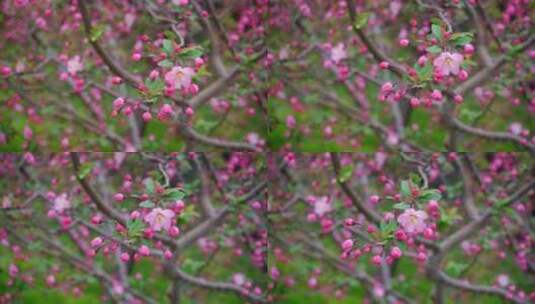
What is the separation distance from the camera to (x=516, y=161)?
2.79 metres

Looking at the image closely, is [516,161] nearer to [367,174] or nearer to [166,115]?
[367,174]

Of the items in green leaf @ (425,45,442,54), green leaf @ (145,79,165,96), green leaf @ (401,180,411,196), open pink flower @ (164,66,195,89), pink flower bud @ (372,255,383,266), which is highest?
green leaf @ (425,45,442,54)

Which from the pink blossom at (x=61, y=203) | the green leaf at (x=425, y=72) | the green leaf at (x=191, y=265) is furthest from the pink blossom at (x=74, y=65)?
the green leaf at (x=425, y=72)

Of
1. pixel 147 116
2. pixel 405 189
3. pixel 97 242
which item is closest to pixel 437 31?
pixel 405 189

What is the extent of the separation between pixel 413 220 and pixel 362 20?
700 millimetres

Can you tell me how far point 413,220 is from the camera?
2707 millimetres

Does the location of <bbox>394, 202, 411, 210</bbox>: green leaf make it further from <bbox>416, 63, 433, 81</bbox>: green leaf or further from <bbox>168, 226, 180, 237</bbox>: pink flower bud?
<bbox>168, 226, 180, 237</bbox>: pink flower bud

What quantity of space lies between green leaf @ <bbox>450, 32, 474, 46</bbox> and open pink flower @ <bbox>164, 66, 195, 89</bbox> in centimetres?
89

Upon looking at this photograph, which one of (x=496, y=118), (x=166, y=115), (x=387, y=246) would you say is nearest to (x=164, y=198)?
(x=166, y=115)

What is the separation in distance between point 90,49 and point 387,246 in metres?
1.22

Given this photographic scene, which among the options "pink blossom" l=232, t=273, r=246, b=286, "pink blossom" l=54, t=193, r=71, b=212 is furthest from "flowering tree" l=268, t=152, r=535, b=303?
"pink blossom" l=54, t=193, r=71, b=212

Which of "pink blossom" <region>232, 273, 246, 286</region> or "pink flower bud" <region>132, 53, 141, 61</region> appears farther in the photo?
"pink blossom" <region>232, 273, 246, 286</region>

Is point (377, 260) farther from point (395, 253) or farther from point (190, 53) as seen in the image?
point (190, 53)

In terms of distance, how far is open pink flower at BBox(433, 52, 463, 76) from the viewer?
105 inches
